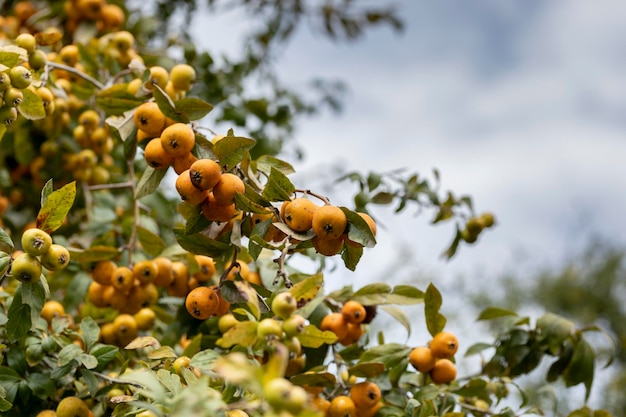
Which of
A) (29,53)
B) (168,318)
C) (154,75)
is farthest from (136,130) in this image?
(168,318)

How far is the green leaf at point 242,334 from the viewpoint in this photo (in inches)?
32.2

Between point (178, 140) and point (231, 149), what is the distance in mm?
83

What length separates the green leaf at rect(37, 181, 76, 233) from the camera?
3.06ft

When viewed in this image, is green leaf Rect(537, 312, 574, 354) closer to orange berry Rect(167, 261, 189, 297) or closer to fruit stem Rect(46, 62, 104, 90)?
orange berry Rect(167, 261, 189, 297)

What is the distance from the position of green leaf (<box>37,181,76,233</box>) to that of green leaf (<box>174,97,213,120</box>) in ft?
0.68

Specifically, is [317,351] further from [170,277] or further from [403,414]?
[170,277]

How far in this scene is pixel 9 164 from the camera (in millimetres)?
1902

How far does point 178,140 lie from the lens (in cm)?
98

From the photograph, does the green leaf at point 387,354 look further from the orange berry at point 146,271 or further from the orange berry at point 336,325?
the orange berry at point 146,271

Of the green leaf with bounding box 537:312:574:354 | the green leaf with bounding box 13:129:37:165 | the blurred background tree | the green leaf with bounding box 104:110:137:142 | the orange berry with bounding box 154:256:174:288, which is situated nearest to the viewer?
the green leaf with bounding box 104:110:137:142

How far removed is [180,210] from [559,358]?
83cm

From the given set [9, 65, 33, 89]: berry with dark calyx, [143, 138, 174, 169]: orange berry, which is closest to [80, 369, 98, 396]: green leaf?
[143, 138, 174, 169]: orange berry

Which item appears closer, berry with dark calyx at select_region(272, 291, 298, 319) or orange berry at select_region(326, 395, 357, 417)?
berry with dark calyx at select_region(272, 291, 298, 319)

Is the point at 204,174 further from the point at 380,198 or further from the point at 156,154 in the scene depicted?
the point at 380,198
